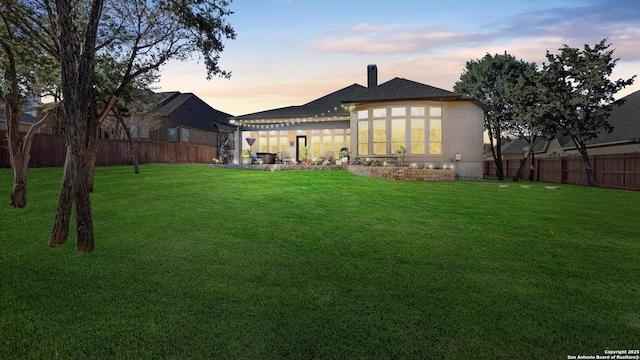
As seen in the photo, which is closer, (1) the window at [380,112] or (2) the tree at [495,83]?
(1) the window at [380,112]

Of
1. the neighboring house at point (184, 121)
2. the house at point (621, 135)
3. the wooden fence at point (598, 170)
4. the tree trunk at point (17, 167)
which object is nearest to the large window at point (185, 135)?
the neighboring house at point (184, 121)

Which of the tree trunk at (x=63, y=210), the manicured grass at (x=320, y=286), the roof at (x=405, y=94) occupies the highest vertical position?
the roof at (x=405, y=94)

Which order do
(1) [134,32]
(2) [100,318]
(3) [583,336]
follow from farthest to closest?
(1) [134,32] < (2) [100,318] < (3) [583,336]

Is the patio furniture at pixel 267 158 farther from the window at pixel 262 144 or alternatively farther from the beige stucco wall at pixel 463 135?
the beige stucco wall at pixel 463 135

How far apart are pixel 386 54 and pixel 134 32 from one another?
17.0 metres

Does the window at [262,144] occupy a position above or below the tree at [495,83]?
below

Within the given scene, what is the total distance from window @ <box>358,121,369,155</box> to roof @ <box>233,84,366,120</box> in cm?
353

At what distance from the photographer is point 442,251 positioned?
16.3 feet

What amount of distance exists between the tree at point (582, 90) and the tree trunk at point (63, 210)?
2256 centimetres

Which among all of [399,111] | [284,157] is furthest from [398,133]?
[284,157]

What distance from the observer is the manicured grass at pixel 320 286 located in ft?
8.80

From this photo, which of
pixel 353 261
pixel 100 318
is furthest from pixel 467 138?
pixel 100 318

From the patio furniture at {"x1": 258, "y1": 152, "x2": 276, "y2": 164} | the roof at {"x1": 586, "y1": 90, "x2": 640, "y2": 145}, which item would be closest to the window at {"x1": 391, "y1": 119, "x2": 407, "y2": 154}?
the patio furniture at {"x1": 258, "y1": 152, "x2": 276, "y2": 164}

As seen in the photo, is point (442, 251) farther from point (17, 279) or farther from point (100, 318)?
point (17, 279)
